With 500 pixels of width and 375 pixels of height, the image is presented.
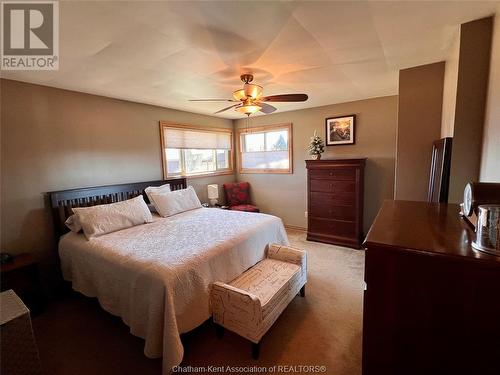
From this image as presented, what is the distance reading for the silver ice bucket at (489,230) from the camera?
83 cm

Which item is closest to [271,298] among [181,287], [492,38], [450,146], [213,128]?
[181,287]

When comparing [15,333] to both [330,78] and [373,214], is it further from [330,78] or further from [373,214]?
[373,214]

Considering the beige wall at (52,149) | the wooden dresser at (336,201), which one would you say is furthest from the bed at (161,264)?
the wooden dresser at (336,201)

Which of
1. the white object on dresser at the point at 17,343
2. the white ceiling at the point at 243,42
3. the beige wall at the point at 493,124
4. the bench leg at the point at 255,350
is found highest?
the white ceiling at the point at 243,42

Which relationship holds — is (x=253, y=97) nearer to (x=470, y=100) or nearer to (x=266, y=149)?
(x=470, y=100)

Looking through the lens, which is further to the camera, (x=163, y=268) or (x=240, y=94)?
(x=240, y=94)

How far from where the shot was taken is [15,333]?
4.88 ft

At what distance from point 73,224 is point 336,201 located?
3664 mm

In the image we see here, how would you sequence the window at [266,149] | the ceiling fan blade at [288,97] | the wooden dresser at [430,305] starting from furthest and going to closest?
the window at [266,149] → the ceiling fan blade at [288,97] → the wooden dresser at [430,305]

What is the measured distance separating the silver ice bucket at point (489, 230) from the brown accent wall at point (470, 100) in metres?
1.27

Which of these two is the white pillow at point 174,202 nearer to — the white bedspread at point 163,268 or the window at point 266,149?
the white bedspread at point 163,268

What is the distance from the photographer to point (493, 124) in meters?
1.54

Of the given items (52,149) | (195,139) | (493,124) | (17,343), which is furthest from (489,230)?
(195,139)

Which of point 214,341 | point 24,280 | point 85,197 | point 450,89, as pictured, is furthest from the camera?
point 85,197
